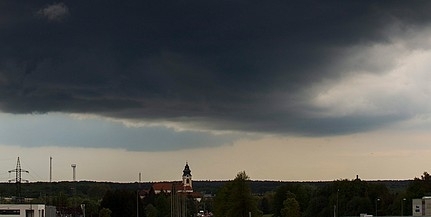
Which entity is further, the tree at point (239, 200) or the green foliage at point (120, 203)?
the green foliage at point (120, 203)

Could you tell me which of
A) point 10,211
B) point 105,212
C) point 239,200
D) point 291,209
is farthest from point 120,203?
point 10,211

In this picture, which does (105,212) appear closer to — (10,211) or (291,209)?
(291,209)

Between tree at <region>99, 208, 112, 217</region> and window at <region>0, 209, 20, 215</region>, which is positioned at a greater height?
window at <region>0, 209, 20, 215</region>

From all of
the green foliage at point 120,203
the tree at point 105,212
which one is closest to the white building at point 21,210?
the tree at point 105,212

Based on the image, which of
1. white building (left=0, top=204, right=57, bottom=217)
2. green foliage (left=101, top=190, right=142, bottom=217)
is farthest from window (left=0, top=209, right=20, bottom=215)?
green foliage (left=101, top=190, right=142, bottom=217)

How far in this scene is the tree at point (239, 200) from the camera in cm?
14675

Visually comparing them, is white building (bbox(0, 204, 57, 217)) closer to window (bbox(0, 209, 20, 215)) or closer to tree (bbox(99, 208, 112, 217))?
window (bbox(0, 209, 20, 215))

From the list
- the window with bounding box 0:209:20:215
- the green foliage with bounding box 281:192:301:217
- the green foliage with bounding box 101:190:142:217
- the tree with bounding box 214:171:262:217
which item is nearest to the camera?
the window with bounding box 0:209:20:215

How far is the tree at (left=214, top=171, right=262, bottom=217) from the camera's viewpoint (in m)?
147

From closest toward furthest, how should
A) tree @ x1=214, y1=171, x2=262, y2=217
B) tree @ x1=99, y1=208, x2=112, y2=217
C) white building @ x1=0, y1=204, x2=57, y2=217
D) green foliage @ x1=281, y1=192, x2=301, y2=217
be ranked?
1. white building @ x1=0, y1=204, x2=57, y2=217
2. tree @ x1=214, y1=171, x2=262, y2=217
3. tree @ x1=99, y1=208, x2=112, y2=217
4. green foliage @ x1=281, y1=192, x2=301, y2=217

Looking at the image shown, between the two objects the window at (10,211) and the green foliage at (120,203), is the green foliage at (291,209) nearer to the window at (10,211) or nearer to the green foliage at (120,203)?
the green foliage at (120,203)

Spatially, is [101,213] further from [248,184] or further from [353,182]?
[353,182]

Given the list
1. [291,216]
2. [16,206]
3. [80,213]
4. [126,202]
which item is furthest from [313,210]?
[16,206]

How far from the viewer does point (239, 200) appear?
148 m
